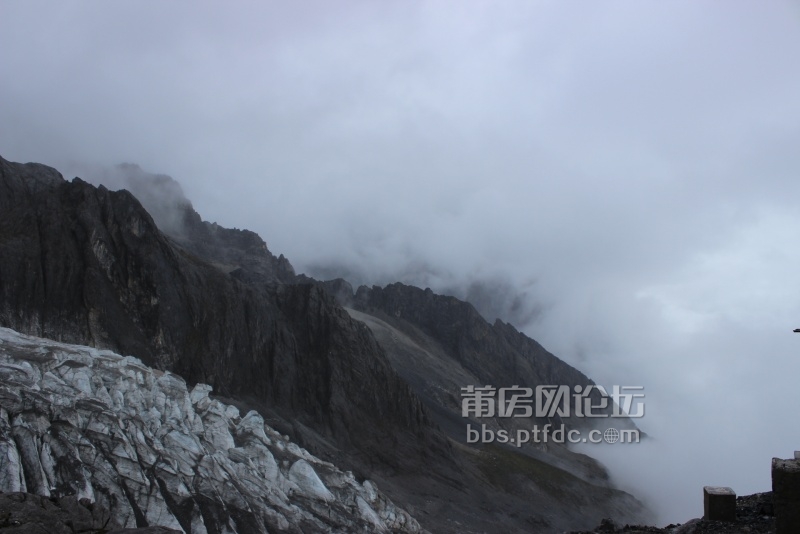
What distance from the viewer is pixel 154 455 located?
9750 cm

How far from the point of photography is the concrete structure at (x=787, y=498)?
78.2ft

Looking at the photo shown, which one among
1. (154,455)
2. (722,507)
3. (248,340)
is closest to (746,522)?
(722,507)

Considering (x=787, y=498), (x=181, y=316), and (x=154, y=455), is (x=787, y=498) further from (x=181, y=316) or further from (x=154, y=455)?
(x=181, y=316)

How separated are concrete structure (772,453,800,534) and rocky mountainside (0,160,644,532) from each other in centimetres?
11433

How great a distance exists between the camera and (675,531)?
29.5 meters

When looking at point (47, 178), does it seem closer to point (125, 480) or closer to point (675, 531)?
point (125, 480)

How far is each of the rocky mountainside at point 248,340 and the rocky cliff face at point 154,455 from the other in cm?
1321

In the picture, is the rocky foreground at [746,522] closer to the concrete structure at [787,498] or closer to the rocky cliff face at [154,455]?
the concrete structure at [787,498]

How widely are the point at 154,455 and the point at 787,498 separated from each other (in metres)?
87.4

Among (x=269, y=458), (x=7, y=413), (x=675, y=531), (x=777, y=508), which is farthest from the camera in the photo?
(x=269, y=458)

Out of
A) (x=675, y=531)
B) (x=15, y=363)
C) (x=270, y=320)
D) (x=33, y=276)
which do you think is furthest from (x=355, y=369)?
(x=675, y=531)

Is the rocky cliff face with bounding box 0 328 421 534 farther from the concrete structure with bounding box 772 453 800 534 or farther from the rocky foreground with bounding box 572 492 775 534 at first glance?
the concrete structure with bounding box 772 453 800 534

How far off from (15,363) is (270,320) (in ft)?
249

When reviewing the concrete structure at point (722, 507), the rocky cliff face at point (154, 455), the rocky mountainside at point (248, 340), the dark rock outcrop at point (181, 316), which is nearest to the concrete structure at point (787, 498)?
the concrete structure at point (722, 507)
